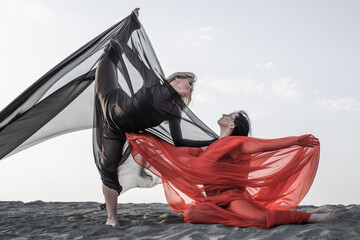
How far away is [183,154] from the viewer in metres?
3.72

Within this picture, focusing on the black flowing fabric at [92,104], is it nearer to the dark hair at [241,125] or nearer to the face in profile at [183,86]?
the face in profile at [183,86]

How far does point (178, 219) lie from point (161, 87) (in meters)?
1.45

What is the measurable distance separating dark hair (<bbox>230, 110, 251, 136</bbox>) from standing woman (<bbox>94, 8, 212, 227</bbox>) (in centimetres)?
32

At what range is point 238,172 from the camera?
362 cm

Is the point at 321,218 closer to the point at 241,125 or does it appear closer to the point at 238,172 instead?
the point at 238,172

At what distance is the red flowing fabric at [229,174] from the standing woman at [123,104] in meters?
0.19

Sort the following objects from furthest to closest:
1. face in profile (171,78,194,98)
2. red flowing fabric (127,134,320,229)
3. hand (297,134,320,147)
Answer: face in profile (171,78,194,98)
red flowing fabric (127,134,320,229)
hand (297,134,320,147)

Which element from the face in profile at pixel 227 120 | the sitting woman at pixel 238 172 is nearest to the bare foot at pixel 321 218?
the sitting woman at pixel 238 172

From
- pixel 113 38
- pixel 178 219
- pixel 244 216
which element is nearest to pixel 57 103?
pixel 113 38

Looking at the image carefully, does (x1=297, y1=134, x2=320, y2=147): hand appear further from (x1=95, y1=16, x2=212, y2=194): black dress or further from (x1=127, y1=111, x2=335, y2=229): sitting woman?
(x1=95, y1=16, x2=212, y2=194): black dress

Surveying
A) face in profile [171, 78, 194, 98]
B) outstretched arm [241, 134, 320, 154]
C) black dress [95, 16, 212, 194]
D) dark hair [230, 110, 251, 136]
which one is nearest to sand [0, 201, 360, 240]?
black dress [95, 16, 212, 194]

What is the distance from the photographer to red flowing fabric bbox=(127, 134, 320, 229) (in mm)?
3557

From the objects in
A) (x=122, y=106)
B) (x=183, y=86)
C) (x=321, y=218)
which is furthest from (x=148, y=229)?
(x=321, y=218)

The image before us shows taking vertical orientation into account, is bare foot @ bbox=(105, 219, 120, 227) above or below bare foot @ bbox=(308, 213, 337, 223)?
above
